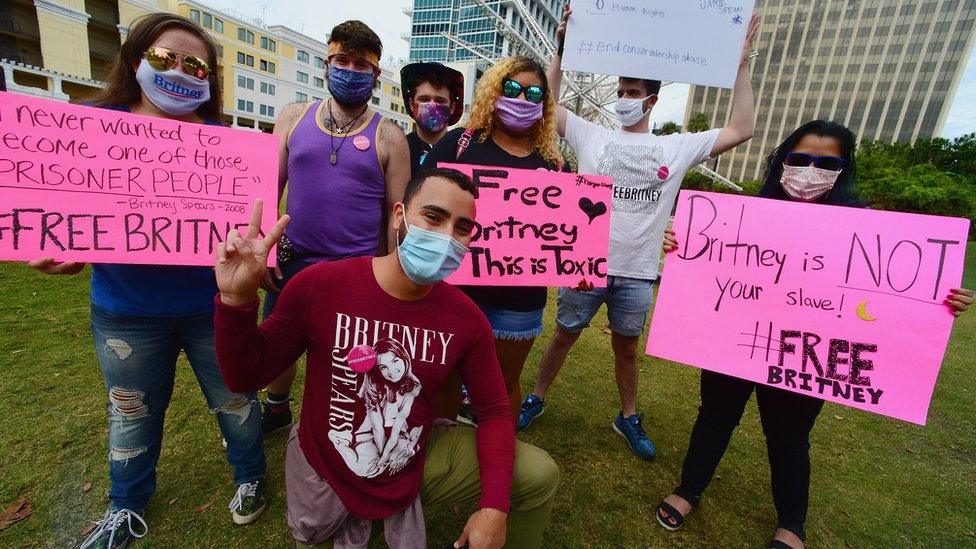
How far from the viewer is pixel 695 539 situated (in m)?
2.37

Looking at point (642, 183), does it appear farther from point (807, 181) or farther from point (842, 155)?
point (842, 155)

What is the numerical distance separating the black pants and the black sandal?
4.3 inches

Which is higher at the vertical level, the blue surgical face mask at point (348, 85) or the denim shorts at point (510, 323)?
the blue surgical face mask at point (348, 85)

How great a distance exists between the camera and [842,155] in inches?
78.6

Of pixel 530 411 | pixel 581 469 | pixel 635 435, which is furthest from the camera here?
pixel 530 411

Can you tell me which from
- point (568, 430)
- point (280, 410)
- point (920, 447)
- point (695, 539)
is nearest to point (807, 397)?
point (695, 539)

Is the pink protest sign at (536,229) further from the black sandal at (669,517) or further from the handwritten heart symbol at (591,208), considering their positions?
the black sandal at (669,517)

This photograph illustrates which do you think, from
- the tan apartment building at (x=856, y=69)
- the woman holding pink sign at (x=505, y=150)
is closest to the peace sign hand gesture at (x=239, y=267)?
the woman holding pink sign at (x=505, y=150)

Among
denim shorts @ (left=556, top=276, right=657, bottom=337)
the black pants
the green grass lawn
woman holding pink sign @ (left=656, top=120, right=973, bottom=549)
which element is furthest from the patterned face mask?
the black pants

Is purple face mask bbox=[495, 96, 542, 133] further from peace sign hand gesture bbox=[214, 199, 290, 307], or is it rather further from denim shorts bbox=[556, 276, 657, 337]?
peace sign hand gesture bbox=[214, 199, 290, 307]

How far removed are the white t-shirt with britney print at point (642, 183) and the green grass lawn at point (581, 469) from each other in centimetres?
140

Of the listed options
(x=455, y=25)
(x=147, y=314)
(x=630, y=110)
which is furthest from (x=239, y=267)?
(x=455, y=25)

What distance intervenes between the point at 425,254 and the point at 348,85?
1.23m

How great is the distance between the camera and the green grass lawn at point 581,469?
2.15 metres
